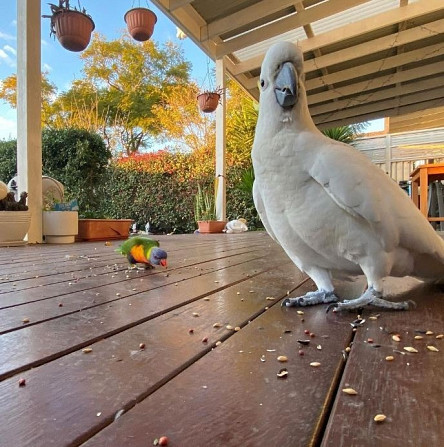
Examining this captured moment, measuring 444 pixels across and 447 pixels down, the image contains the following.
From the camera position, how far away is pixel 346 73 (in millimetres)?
5910

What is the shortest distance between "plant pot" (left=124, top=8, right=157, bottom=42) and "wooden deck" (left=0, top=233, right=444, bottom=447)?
3.50 m

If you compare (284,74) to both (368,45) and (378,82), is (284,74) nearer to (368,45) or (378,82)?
(368,45)

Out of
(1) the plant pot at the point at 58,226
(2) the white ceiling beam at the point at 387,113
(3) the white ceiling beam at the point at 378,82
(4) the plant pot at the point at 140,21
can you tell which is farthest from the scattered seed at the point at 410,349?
(2) the white ceiling beam at the point at 387,113

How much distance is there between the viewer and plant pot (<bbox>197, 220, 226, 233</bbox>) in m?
5.83

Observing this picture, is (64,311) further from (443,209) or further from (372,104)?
(372,104)

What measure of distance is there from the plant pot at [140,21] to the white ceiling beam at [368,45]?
6.34 feet

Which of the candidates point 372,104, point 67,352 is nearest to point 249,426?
point 67,352

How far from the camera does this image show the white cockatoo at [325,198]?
926 mm

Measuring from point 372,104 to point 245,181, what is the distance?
2.64m

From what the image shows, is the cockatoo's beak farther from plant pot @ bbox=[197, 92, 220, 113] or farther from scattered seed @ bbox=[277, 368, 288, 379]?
plant pot @ bbox=[197, 92, 220, 113]

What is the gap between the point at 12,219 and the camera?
10.1 feet

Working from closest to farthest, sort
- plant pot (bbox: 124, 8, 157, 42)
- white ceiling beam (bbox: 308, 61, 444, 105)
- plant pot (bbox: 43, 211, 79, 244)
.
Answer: plant pot (bbox: 43, 211, 79, 244)
plant pot (bbox: 124, 8, 157, 42)
white ceiling beam (bbox: 308, 61, 444, 105)

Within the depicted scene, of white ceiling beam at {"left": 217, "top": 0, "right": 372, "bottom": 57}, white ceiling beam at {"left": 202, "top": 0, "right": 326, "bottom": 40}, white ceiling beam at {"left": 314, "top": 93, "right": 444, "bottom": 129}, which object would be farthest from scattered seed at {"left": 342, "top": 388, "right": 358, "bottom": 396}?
white ceiling beam at {"left": 314, "top": 93, "right": 444, "bottom": 129}

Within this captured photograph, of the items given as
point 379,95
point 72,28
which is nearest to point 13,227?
point 72,28
